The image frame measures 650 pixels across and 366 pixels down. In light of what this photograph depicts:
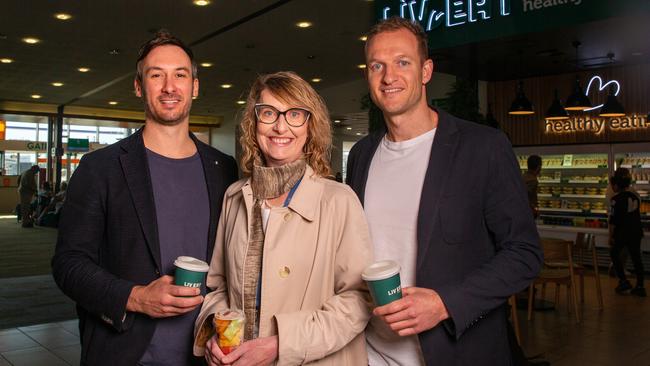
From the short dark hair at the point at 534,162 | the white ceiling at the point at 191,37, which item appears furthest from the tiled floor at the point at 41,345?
the short dark hair at the point at 534,162

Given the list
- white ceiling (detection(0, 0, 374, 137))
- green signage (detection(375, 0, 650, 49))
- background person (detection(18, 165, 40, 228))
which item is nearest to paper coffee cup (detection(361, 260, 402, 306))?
green signage (detection(375, 0, 650, 49))

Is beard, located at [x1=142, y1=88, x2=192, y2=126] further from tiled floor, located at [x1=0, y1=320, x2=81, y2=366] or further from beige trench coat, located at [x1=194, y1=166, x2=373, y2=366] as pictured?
tiled floor, located at [x1=0, y1=320, x2=81, y2=366]

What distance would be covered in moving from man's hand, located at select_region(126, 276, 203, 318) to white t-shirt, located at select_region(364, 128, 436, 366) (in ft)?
1.85

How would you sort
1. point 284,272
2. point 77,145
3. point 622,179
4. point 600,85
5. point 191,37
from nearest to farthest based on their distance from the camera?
point 284,272, point 622,179, point 600,85, point 191,37, point 77,145

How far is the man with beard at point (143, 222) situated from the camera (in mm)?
1749

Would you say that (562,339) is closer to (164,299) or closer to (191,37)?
(164,299)

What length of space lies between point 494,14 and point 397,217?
3549 mm

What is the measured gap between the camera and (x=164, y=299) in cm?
153

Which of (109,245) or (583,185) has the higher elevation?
(583,185)

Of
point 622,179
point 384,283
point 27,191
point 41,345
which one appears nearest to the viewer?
point 384,283

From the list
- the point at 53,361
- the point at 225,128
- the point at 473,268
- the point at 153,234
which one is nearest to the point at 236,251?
the point at 153,234

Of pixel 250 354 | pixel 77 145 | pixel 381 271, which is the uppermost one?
pixel 77 145

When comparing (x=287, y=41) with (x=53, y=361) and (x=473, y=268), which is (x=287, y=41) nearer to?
(x=53, y=361)

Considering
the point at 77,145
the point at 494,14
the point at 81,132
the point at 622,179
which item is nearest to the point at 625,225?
the point at 622,179
